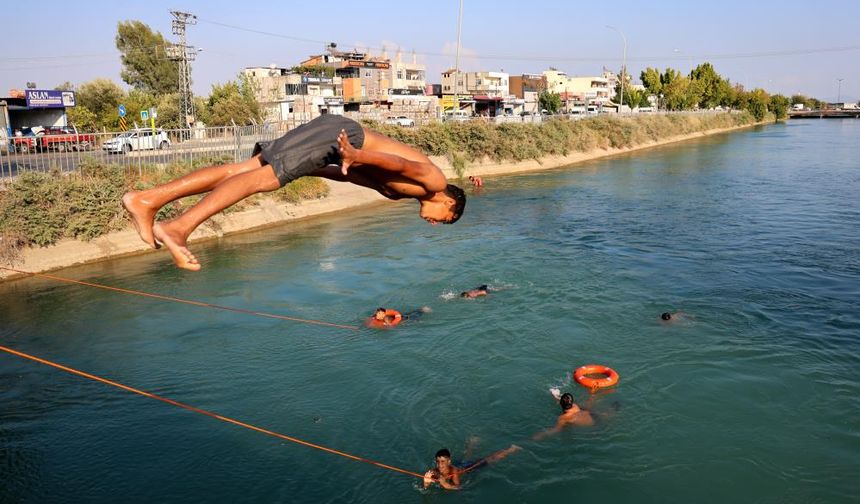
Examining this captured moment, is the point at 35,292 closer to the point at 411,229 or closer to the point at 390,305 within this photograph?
the point at 390,305

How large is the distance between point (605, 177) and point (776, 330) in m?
33.8

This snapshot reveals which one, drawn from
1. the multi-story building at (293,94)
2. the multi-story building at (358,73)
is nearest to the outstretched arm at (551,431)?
the multi-story building at (293,94)

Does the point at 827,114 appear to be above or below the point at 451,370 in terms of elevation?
above

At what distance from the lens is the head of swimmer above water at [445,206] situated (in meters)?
7.49

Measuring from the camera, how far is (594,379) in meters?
13.2

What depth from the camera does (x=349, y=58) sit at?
107m

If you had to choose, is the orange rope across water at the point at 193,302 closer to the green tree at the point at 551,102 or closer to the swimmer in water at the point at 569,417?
the swimmer in water at the point at 569,417

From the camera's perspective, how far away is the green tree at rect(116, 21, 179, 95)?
9031cm

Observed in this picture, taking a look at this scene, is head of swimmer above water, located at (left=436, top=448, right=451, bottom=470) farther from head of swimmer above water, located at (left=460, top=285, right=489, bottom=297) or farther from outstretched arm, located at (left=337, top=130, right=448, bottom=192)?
head of swimmer above water, located at (left=460, top=285, right=489, bottom=297)

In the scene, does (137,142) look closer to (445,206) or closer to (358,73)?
(445,206)

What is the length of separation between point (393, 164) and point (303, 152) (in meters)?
0.86

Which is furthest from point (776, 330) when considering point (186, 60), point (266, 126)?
point (186, 60)

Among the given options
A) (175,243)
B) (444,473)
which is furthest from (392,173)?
(444,473)

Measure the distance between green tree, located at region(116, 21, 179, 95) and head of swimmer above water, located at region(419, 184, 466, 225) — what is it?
9305cm
